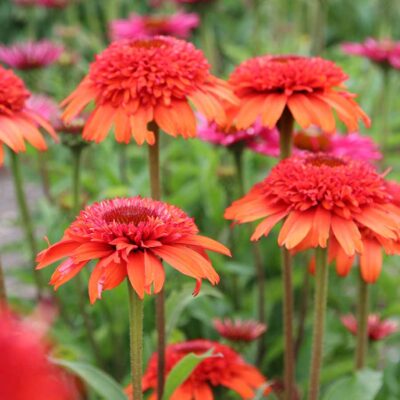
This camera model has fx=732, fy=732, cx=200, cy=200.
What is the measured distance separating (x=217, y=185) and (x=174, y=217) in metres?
1.21

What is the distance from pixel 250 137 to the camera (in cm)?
139

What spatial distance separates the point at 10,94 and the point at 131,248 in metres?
0.45

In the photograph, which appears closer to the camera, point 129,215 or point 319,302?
point 129,215

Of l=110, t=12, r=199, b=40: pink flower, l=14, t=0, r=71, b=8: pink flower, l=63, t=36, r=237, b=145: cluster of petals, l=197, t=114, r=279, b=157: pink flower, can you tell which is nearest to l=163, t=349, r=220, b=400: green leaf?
l=63, t=36, r=237, b=145: cluster of petals

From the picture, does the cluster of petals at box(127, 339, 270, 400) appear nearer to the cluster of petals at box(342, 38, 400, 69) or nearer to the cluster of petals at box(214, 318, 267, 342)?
the cluster of petals at box(214, 318, 267, 342)

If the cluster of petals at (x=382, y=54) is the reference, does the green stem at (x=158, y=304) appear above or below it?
below

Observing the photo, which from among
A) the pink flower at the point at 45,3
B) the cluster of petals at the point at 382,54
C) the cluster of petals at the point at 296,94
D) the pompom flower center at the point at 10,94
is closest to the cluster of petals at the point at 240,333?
the cluster of petals at the point at 296,94

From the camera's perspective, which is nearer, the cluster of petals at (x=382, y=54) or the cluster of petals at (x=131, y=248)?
the cluster of petals at (x=131, y=248)

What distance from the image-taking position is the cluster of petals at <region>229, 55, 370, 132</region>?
101 cm

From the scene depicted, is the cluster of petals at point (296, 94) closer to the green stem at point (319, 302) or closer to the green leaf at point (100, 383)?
the green stem at point (319, 302)

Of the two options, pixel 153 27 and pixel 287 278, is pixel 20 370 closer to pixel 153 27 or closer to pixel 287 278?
pixel 287 278

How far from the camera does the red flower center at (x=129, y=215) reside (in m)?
0.76

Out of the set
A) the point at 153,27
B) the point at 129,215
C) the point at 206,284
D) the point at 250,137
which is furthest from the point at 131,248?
the point at 153,27

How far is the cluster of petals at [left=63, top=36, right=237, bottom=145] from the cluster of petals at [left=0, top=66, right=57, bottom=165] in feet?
0.26
